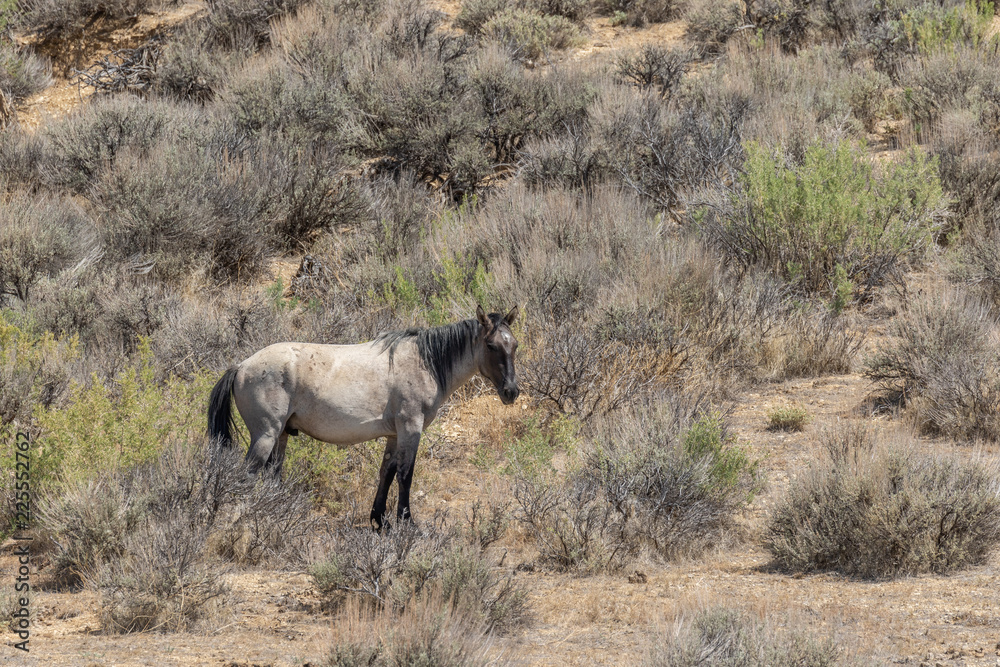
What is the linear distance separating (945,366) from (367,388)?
16.5 feet

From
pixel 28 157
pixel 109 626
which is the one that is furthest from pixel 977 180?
pixel 28 157

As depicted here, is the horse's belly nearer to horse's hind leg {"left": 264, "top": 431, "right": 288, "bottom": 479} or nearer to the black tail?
horse's hind leg {"left": 264, "top": 431, "right": 288, "bottom": 479}

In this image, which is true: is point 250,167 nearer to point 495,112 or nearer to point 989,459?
point 495,112

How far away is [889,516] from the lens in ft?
21.6

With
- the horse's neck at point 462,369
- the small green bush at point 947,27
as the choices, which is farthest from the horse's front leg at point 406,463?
the small green bush at point 947,27

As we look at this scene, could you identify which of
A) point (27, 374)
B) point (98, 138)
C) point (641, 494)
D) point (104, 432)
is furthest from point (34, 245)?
point (641, 494)

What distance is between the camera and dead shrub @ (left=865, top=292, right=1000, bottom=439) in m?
8.91

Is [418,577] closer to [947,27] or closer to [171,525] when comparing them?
[171,525]

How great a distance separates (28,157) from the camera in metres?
15.1

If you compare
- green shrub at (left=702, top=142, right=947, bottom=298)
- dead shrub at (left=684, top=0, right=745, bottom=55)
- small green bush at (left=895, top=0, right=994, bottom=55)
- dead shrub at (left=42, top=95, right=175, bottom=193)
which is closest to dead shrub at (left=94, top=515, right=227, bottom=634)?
green shrub at (left=702, top=142, right=947, bottom=298)

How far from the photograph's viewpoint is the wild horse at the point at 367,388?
23.0 ft

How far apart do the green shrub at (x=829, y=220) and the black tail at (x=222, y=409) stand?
21.7 ft

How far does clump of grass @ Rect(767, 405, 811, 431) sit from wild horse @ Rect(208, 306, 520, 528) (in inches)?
131

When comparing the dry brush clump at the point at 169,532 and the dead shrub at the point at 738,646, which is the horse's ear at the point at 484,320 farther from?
the dead shrub at the point at 738,646
